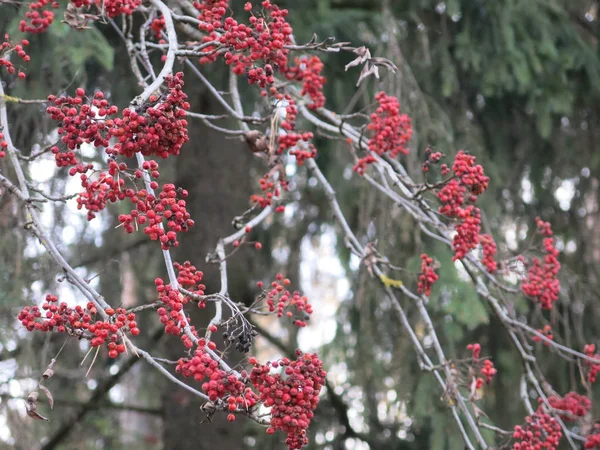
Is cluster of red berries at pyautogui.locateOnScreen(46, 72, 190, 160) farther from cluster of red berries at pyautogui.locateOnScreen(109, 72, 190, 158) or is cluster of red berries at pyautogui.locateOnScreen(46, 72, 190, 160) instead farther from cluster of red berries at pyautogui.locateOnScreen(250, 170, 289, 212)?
cluster of red berries at pyautogui.locateOnScreen(250, 170, 289, 212)

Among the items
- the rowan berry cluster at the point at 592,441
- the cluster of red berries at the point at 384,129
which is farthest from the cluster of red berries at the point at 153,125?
the rowan berry cluster at the point at 592,441

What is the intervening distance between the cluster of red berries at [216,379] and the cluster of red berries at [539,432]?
1.18 m

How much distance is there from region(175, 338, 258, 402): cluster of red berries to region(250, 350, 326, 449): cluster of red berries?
6 cm

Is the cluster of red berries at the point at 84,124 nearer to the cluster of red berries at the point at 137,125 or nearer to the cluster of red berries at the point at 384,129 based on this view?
the cluster of red berries at the point at 137,125

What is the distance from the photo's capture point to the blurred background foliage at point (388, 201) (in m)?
4.51

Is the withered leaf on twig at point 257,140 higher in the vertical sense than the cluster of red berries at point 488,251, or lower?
higher

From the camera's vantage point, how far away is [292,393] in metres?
2.04

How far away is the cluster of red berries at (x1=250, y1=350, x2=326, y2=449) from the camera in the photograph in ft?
6.65

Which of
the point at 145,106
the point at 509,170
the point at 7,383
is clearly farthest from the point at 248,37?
the point at 509,170

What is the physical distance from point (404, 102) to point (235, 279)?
1463 mm

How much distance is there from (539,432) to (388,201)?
191cm

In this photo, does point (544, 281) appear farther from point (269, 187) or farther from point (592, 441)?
point (269, 187)

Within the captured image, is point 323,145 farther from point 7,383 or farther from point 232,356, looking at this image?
point 7,383

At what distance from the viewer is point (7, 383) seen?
4.43 m
